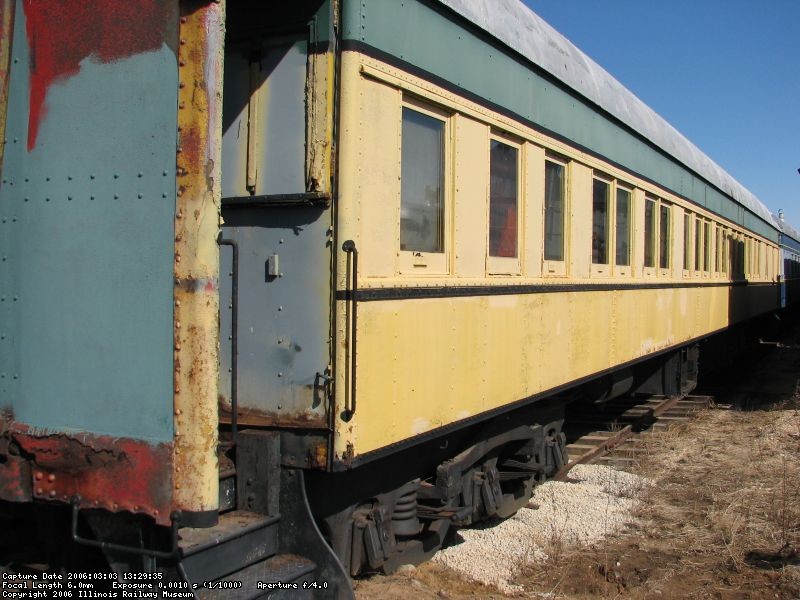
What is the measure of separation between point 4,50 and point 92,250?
36.1 inches

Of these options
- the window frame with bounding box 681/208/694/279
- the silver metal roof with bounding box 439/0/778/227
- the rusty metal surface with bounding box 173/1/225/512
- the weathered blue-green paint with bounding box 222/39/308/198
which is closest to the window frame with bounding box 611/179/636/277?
the silver metal roof with bounding box 439/0/778/227

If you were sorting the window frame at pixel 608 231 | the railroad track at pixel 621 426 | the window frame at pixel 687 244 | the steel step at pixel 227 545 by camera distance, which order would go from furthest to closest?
the window frame at pixel 687 244
the railroad track at pixel 621 426
the window frame at pixel 608 231
the steel step at pixel 227 545

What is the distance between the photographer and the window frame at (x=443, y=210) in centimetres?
401

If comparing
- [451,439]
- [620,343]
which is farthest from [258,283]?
[620,343]

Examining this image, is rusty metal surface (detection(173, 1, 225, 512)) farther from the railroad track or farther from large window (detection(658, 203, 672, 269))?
large window (detection(658, 203, 672, 269))

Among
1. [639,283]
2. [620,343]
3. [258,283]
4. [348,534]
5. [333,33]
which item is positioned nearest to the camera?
[333,33]

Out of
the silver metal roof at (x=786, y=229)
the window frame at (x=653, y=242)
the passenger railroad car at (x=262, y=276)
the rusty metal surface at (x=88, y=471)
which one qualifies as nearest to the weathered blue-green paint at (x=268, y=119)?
the passenger railroad car at (x=262, y=276)

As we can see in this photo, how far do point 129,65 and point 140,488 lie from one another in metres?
1.57

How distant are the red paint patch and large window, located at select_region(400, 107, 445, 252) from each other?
135 cm

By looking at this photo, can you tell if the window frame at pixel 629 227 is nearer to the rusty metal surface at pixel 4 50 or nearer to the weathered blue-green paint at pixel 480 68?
the weathered blue-green paint at pixel 480 68

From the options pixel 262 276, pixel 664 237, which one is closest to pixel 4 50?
pixel 262 276

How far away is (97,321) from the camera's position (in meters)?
3.18

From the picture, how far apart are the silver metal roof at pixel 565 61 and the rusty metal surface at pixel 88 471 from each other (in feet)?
8.66

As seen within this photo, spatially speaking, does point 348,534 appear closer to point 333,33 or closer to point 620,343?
point 333,33
